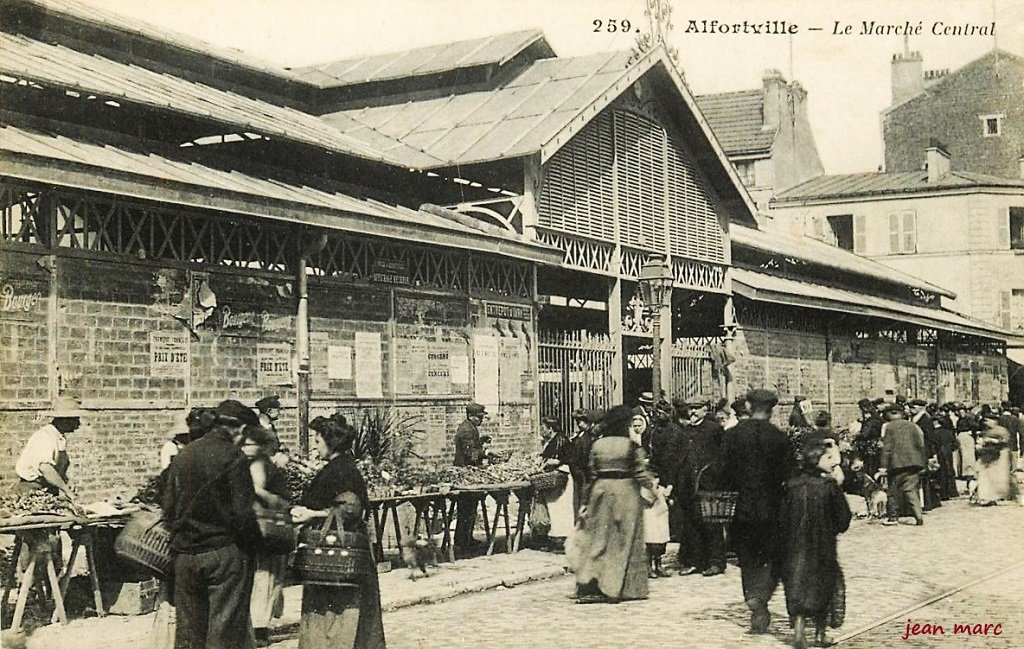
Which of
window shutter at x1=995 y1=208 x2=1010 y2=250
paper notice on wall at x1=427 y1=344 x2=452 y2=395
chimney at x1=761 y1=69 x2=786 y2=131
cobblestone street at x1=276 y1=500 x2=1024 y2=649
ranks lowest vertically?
cobblestone street at x1=276 y1=500 x2=1024 y2=649

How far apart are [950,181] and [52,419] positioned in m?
39.4

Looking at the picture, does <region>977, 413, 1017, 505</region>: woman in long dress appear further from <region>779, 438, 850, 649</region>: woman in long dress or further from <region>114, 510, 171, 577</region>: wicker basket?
<region>114, 510, 171, 577</region>: wicker basket

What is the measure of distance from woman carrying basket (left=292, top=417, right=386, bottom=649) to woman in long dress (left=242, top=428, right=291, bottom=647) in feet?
1.28

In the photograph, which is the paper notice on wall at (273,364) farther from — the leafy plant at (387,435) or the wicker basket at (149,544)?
the wicker basket at (149,544)

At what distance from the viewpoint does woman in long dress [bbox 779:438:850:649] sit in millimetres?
8336

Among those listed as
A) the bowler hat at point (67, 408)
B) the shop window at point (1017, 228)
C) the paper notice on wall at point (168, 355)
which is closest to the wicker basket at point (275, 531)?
the bowler hat at point (67, 408)

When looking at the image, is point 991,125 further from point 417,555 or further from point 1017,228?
point 417,555

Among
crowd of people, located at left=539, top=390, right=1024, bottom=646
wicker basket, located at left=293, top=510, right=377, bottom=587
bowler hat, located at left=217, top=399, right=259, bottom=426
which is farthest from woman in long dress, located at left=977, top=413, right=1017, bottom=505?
bowler hat, located at left=217, top=399, right=259, bottom=426

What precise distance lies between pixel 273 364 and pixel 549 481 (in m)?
3.62

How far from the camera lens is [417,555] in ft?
38.7

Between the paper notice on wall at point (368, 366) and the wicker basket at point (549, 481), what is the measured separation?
331 centimetres

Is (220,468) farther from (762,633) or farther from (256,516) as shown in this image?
(762,633)

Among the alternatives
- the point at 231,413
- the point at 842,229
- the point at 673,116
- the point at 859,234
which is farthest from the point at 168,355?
the point at 842,229

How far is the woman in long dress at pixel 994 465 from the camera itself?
18.9 metres
